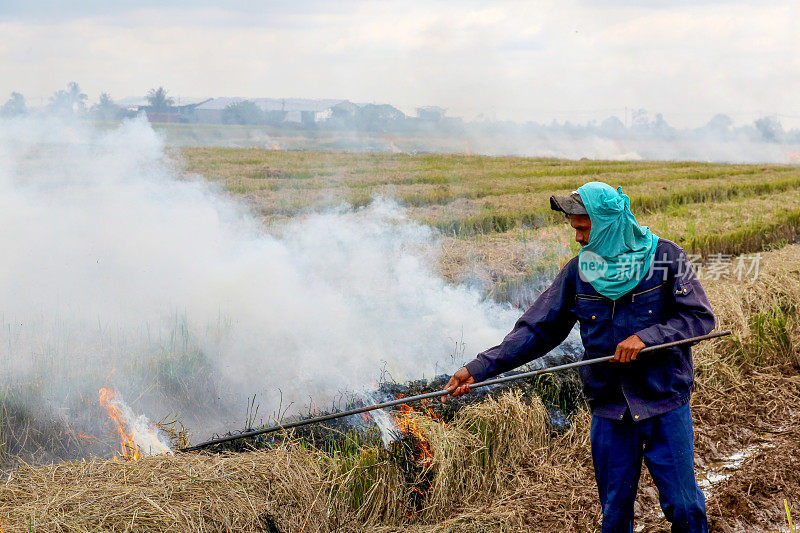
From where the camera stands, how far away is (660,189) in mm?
17453

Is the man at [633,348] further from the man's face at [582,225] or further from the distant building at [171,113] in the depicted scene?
the distant building at [171,113]

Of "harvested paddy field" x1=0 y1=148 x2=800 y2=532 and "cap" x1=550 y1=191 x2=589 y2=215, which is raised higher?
"cap" x1=550 y1=191 x2=589 y2=215

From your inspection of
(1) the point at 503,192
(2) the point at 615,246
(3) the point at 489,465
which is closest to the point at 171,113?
(1) the point at 503,192

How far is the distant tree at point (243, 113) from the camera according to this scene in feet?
83.4

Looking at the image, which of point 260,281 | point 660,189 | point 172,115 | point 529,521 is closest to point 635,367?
point 529,521

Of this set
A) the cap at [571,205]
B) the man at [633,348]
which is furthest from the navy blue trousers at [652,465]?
the cap at [571,205]

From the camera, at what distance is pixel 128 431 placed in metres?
4.88

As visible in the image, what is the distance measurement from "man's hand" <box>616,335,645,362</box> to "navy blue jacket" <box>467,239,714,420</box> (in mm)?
32

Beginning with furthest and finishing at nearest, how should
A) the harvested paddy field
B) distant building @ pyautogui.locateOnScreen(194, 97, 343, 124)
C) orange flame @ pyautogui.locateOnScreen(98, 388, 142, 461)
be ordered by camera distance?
distant building @ pyautogui.locateOnScreen(194, 97, 343, 124), orange flame @ pyautogui.locateOnScreen(98, 388, 142, 461), the harvested paddy field

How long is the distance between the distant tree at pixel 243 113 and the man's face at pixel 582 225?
Result: 23600 millimetres

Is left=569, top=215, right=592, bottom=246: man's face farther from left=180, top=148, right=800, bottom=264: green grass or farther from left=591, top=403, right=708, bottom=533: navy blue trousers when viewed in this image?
left=180, top=148, right=800, bottom=264: green grass

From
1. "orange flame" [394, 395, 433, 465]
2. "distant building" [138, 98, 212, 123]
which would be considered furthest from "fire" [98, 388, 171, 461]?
"distant building" [138, 98, 212, 123]

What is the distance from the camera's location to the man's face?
9.43ft

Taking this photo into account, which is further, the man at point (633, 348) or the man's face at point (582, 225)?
the man's face at point (582, 225)
